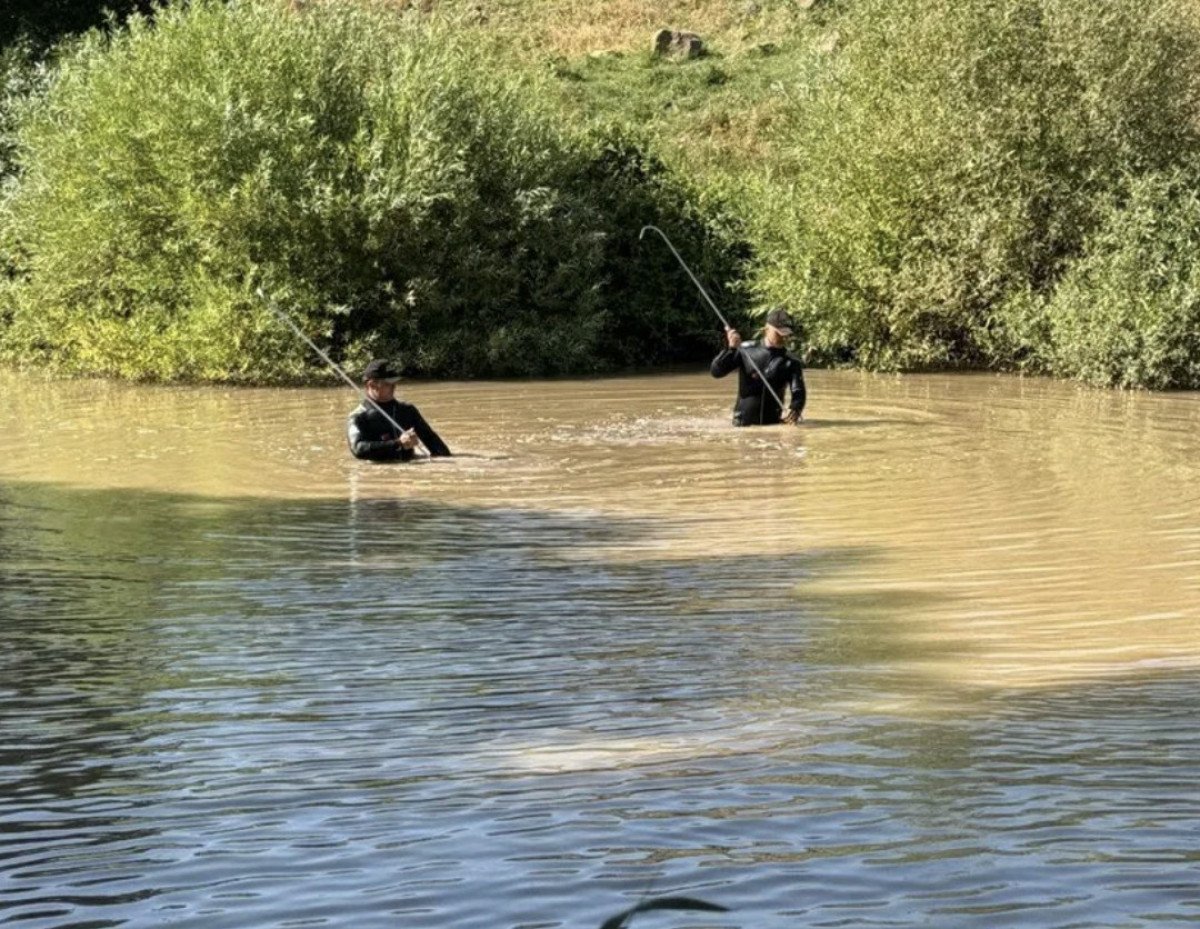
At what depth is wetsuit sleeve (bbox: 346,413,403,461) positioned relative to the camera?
59.3ft

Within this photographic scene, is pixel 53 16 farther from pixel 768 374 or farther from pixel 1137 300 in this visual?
pixel 768 374

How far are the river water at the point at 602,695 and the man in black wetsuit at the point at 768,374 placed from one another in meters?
2.59

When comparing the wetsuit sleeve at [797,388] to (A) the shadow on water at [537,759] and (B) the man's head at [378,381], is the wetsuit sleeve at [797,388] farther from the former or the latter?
(A) the shadow on water at [537,759]

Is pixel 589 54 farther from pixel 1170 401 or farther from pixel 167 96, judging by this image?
pixel 1170 401

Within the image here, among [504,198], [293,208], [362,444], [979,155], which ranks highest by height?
[979,155]

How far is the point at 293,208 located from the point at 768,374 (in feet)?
37.3

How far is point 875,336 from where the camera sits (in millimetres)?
31766

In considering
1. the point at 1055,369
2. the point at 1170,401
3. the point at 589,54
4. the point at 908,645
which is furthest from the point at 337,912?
the point at 589,54

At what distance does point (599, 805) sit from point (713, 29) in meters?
55.1

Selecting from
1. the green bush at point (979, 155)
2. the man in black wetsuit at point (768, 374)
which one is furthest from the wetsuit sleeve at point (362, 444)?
the green bush at point (979, 155)

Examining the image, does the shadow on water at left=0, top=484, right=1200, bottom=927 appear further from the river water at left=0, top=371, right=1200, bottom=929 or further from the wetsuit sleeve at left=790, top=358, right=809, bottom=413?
the wetsuit sleeve at left=790, top=358, right=809, bottom=413

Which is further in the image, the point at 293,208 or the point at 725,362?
the point at 293,208

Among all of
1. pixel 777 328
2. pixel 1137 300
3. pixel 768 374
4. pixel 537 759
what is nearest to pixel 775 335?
pixel 777 328

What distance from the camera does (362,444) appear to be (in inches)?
712
